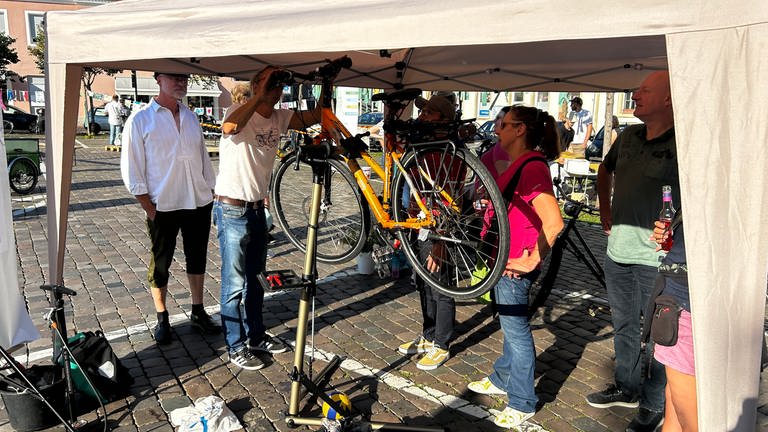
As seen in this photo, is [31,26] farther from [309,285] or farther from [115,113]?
[309,285]

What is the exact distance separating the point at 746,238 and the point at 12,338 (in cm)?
388

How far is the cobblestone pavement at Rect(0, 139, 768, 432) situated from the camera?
3.37 meters

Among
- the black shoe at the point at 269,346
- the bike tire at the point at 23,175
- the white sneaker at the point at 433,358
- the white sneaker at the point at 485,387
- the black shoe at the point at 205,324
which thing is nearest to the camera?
the white sneaker at the point at 485,387

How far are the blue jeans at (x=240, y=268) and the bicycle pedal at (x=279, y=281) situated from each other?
2.62 feet

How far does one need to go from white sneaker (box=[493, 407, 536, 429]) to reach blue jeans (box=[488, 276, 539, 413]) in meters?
0.03

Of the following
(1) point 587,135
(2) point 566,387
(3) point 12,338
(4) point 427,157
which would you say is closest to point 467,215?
(4) point 427,157

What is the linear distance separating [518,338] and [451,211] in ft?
2.84

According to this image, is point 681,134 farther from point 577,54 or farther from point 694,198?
point 577,54

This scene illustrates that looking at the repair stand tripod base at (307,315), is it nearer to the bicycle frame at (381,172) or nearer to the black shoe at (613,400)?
the bicycle frame at (381,172)

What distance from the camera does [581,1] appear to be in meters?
→ 1.76

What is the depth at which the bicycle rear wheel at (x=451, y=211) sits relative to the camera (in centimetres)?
281

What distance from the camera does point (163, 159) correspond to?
4.02 m

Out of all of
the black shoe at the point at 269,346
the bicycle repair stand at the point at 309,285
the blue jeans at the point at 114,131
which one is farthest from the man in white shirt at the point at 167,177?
the blue jeans at the point at 114,131

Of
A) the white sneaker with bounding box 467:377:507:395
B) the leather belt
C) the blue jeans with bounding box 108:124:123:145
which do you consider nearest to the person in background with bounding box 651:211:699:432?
the white sneaker with bounding box 467:377:507:395
